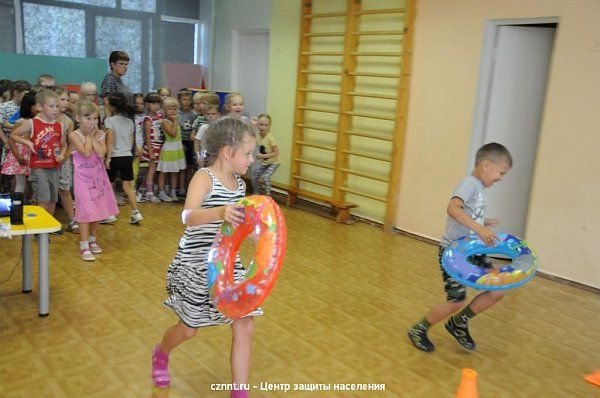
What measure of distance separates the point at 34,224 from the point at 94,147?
4.24 feet

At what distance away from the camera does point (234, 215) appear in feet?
6.82

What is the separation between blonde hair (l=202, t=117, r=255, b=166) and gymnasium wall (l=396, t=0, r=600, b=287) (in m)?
3.28

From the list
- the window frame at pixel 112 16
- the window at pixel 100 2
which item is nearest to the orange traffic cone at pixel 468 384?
the window frame at pixel 112 16

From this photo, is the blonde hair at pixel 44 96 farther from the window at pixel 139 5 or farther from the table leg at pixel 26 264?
the window at pixel 139 5

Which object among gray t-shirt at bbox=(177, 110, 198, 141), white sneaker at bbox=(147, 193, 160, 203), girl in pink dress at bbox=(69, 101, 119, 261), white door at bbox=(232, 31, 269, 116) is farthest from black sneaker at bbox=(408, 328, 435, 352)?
white door at bbox=(232, 31, 269, 116)

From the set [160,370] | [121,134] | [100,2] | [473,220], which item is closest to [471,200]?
[473,220]

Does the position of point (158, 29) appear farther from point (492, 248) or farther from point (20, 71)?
point (492, 248)

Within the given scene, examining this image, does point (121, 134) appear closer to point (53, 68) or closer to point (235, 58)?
point (53, 68)

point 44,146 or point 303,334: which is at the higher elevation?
point 44,146

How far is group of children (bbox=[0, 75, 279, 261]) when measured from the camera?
4.32 metres

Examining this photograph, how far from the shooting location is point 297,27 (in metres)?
7.06

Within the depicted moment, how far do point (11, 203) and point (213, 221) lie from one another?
61.8 inches

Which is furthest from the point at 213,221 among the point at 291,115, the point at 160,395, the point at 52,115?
the point at 291,115

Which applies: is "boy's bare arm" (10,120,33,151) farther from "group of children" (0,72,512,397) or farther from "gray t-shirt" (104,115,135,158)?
"gray t-shirt" (104,115,135,158)
